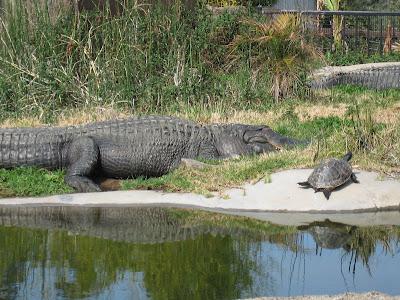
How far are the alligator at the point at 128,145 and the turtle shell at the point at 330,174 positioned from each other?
6.32 feet

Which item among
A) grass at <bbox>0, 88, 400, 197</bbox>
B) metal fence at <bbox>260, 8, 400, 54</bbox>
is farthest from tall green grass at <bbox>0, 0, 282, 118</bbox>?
metal fence at <bbox>260, 8, 400, 54</bbox>

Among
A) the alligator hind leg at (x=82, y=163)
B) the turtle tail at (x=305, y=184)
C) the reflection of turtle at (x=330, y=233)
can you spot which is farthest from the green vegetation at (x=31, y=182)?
the reflection of turtle at (x=330, y=233)

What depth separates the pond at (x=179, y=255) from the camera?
7.25m

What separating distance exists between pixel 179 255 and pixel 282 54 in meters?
7.59

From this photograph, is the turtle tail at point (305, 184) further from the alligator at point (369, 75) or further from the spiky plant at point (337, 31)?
the spiky plant at point (337, 31)

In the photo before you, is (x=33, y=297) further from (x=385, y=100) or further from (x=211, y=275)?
(x=385, y=100)

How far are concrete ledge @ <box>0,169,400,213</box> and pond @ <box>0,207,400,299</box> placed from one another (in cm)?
24

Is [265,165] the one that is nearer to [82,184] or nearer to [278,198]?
[278,198]

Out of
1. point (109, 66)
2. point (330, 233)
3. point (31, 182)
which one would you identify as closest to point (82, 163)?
point (31, 182)

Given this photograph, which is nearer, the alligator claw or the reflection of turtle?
the reflection of turtle

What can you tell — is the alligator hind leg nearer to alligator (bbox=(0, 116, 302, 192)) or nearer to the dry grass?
alligator (bbox=(0, 116, 302, 192))

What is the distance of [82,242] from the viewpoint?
877cm

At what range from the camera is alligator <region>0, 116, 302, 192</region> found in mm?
11742

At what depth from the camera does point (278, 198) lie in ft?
32.9
